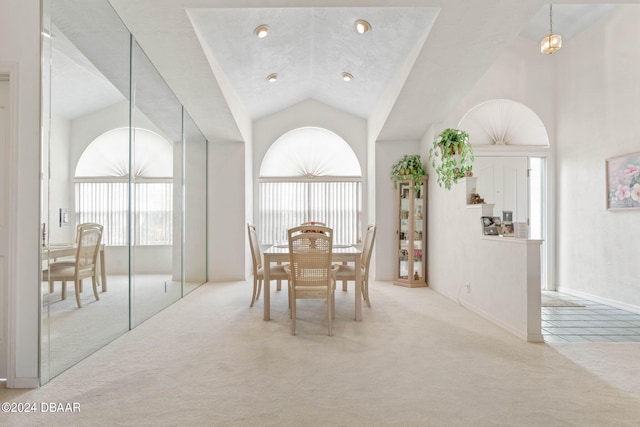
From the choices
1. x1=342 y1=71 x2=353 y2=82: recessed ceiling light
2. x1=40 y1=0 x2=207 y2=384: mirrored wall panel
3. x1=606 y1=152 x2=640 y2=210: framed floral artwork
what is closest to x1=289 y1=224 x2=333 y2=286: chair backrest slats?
x1=40 y1=0 x2=207 y2=384: mirrored wall panel

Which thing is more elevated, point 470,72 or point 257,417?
point 470,72

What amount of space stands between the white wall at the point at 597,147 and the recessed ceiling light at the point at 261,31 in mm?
4569

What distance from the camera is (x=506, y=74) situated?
5785mm

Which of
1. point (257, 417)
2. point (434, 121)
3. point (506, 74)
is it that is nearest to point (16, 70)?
point (257, 417)

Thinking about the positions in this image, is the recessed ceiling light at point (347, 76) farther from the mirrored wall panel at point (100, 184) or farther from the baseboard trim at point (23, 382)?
the baseboard trim at point (23, 382)

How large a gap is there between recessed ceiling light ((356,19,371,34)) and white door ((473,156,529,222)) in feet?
9.81

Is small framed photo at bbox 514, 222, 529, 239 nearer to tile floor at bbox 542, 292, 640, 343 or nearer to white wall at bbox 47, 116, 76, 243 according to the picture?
tile floor at bbox 542, 292, 640, 343

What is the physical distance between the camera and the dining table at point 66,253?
2.39 metres

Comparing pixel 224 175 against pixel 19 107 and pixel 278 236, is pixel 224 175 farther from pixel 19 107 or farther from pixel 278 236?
pixel 19 107

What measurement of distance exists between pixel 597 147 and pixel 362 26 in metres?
3.77

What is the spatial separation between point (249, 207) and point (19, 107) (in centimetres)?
444

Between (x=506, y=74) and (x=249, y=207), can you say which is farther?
(x=249, y=207)

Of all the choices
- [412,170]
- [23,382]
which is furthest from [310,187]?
[23,382]

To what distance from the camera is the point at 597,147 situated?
5000 mm
